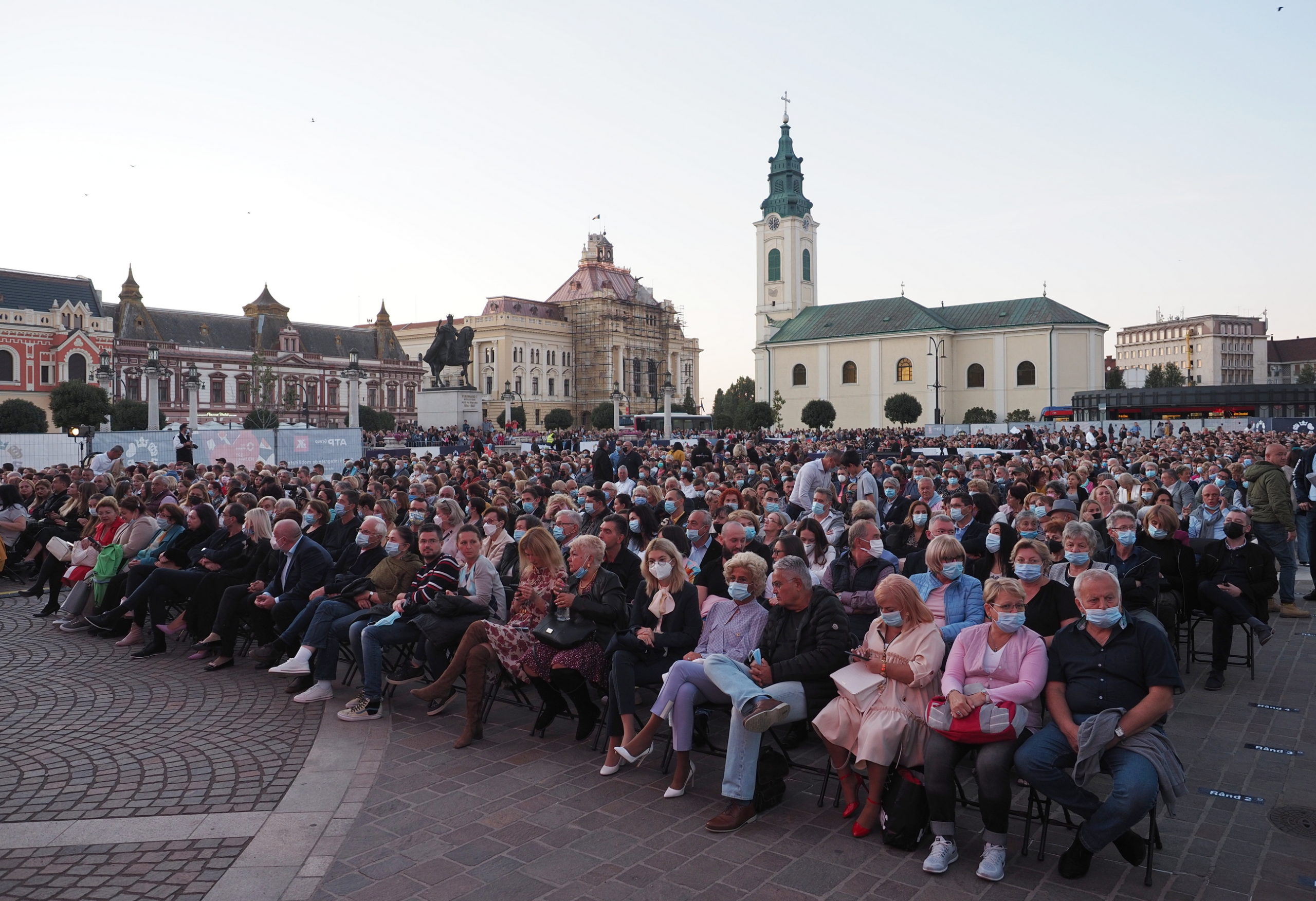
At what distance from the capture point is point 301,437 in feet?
73.9

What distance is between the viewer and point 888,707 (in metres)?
5.05

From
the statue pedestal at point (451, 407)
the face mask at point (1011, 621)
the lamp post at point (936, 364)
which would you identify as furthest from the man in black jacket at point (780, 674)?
the lamp post at point (936, 364)

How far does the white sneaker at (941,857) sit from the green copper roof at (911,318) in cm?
7729

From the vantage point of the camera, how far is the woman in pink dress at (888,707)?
16.2ft

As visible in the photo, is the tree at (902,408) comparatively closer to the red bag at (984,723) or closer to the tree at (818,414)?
the tree at (818,414)

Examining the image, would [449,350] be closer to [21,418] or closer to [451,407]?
[451,407]

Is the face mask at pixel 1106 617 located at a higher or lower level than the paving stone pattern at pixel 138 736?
higher

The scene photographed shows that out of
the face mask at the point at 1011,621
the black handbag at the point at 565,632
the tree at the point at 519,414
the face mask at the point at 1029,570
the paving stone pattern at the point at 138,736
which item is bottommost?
the paving stone pattern at the point at 138,736

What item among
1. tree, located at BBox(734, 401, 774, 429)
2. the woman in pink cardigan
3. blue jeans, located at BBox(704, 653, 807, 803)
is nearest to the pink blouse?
the woman in pink cardigan

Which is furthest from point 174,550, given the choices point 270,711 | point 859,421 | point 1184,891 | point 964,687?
point 859,421

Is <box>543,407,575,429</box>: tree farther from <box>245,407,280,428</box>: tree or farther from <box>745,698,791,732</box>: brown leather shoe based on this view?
<box>745,698,791,732</box>: brown leather shoe

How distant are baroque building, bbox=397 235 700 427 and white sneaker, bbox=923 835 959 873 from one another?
8751 cm

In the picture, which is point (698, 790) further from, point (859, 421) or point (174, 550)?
point (859, 421)

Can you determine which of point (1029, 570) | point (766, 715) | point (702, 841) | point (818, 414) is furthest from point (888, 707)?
point (818, 414)
